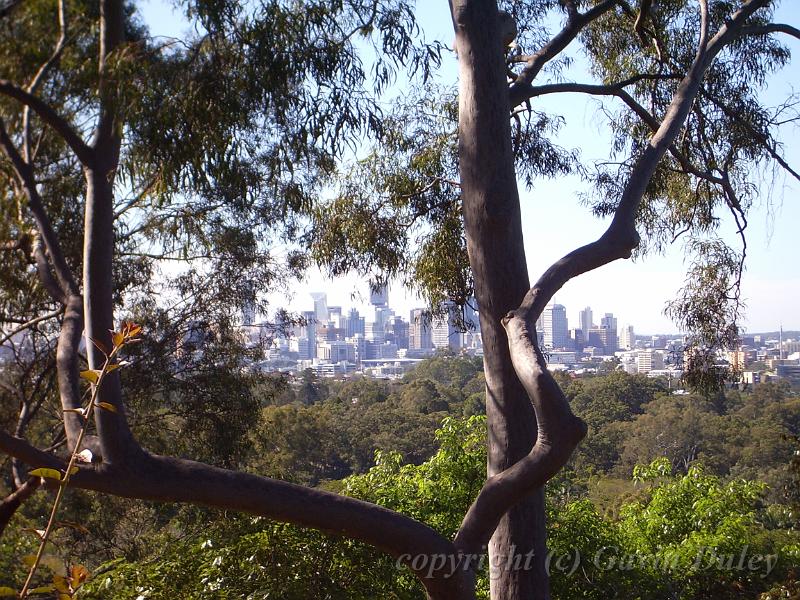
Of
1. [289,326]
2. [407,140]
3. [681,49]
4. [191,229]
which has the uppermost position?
[681,49]

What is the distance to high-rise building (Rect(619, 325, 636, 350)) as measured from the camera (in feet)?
121

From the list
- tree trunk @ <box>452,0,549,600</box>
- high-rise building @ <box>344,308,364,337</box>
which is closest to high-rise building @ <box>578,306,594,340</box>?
high-rise building @ <box>344,308,364,337</box>

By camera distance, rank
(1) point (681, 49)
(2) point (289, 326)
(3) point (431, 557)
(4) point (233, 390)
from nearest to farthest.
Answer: (3) point (431, 557)
(1) point (681, 49)
(4) point (233, 390)
(2) point (289, 326)

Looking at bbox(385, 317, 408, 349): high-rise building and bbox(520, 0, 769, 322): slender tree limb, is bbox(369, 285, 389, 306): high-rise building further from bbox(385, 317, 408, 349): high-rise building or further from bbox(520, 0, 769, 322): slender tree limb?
bbox(385, 317, 408, 349): high-rise building

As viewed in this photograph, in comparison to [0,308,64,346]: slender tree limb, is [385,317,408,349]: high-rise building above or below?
above

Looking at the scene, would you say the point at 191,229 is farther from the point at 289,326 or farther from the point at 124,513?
the point at 124,513

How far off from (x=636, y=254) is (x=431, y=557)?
4.52 meters

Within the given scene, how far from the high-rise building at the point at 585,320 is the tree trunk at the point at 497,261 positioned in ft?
97.9

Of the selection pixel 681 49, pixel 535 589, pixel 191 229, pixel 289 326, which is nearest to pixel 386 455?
pixel 289 326

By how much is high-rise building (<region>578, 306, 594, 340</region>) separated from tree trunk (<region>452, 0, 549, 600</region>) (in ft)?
97.9

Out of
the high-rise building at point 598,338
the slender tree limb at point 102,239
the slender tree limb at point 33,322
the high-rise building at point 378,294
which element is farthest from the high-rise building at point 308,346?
the high-rise building at point 598,338

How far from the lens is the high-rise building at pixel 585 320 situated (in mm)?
34219

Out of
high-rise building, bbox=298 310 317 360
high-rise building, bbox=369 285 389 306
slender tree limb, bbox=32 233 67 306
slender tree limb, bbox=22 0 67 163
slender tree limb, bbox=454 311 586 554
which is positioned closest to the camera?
slender tree limb, bbox=454 311 586 554

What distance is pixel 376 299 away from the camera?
698 centimetres
